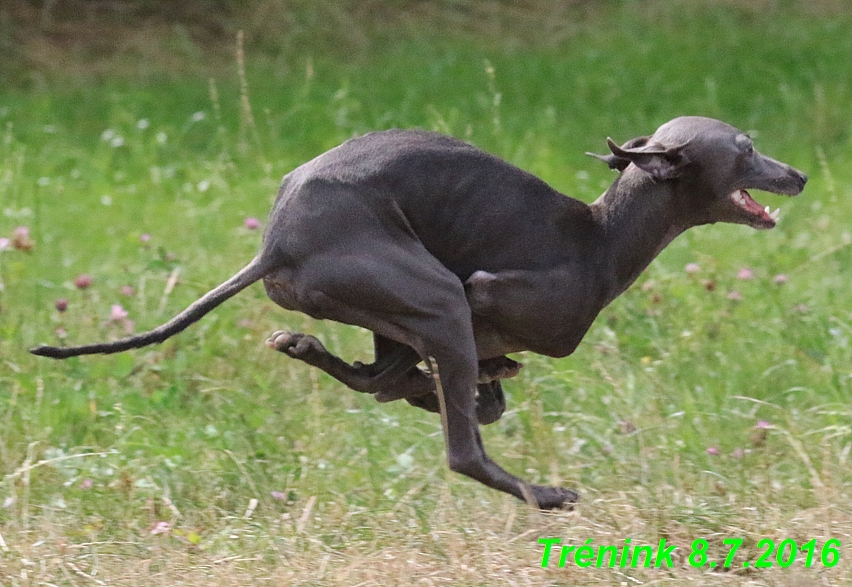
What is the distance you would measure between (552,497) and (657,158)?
1070mm

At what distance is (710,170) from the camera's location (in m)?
3.95

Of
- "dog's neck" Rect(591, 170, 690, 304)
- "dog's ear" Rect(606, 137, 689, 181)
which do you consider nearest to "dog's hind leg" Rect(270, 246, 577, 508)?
"dog's neck" Rect(591, 170, 690, 304)

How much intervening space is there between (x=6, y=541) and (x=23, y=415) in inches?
35.5

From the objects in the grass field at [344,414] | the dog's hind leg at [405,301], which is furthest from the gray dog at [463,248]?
the grass field at [344,414]

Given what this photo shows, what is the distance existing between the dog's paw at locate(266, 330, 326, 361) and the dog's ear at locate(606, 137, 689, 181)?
105cm

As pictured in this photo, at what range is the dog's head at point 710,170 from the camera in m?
3.91

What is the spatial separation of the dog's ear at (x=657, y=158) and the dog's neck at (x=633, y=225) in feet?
0.24

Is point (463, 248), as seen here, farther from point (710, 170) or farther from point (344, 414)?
point (344, 414)

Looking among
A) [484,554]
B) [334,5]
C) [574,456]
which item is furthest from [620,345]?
[334,5]

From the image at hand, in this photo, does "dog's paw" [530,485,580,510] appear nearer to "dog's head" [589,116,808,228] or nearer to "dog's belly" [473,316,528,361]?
"dog's belly" [473,316,528,361]

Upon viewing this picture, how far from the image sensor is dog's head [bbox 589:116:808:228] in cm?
391

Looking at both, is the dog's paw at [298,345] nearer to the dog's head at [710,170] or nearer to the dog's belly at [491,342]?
the dog's belly at [491,342]

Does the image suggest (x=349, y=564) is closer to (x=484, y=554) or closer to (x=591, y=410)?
(x=484, y=554)

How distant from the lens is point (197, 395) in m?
5.32
